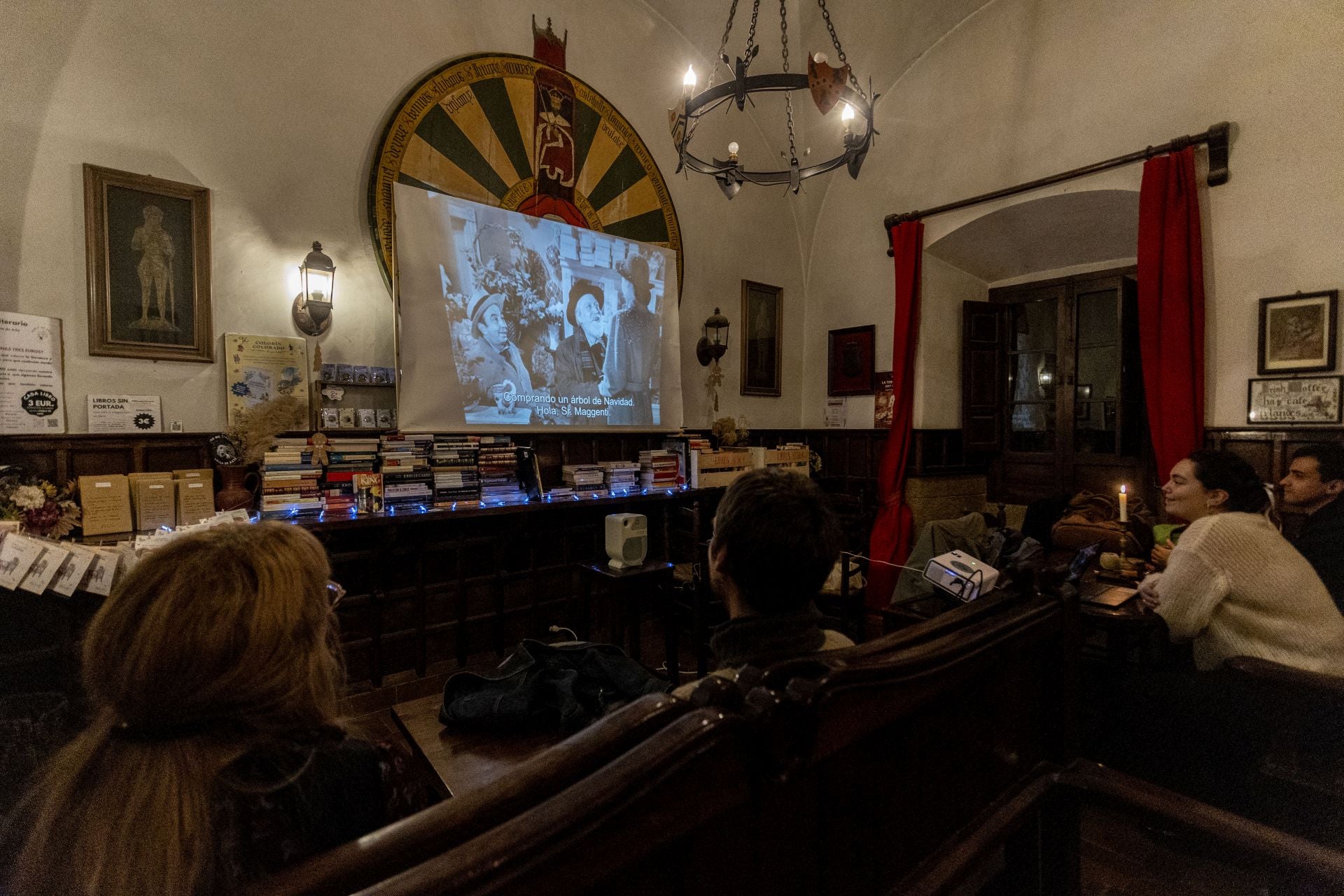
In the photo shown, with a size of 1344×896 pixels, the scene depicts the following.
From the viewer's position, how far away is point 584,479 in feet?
13.6

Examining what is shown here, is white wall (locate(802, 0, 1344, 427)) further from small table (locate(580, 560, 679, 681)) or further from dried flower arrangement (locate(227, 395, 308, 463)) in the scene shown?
dried flower arrangement (locate(227, 395, 308, 463))

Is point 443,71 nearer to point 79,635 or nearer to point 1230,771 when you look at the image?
point 79,635

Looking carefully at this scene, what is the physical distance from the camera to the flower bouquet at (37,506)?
95.7 inches

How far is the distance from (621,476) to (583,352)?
0.94 meters

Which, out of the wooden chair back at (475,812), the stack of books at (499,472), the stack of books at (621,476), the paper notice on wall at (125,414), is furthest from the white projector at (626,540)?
the wooden chair back at (475,812)

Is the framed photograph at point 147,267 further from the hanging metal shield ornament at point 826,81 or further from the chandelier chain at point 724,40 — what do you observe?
the hanging metal shield ornament at point 826,81

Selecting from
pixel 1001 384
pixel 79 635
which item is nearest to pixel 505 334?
pixel 79 635

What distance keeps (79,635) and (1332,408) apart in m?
6.32

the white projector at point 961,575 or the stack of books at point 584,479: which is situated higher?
the stack of books at point 584,479

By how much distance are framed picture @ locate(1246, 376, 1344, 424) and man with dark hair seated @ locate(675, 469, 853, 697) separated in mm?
4000

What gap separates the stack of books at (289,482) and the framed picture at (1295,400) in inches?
213

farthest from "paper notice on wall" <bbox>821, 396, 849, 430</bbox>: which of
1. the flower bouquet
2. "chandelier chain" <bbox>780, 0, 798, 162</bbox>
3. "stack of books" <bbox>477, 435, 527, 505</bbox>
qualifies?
the flower bouquet

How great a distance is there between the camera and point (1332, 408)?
3.40 m

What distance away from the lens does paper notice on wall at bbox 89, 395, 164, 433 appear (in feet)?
9.21
